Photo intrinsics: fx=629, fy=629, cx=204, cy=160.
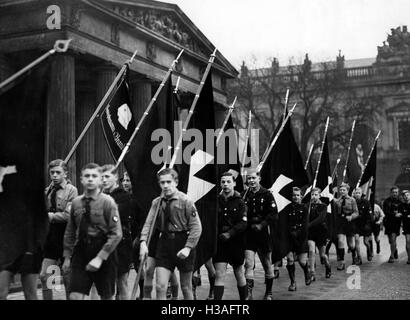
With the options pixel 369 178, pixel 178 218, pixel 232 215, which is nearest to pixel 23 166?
pixel 178 218

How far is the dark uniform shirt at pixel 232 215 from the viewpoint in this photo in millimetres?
9203

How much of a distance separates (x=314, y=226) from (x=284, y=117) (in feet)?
8.44

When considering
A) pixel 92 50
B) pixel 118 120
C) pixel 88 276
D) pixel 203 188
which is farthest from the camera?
pixel 92 50

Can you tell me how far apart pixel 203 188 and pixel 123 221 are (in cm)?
124

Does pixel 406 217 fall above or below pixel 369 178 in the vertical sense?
below

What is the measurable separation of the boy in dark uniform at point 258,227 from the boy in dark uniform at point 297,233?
1226 millimetres

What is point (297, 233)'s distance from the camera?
1218 cm

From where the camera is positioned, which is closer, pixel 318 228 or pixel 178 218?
pixel 178 218

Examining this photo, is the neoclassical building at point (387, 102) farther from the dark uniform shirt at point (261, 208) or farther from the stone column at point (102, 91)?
the dark uniform shirt at point (261, 208)

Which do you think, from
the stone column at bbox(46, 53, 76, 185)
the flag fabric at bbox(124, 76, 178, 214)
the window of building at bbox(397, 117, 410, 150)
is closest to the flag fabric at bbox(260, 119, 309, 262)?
the flag fabric at bbox(124, 76, 178, 214)

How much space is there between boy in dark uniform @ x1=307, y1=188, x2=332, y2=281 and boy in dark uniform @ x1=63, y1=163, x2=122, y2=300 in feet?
23.5

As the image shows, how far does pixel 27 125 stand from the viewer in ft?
21.6

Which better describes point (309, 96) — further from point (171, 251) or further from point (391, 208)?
point (171, 251)

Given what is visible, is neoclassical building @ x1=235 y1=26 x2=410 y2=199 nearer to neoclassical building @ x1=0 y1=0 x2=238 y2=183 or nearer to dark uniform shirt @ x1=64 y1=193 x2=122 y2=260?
neoclassical building @ x1=0 y1=0 x2=238 y2=183
